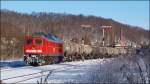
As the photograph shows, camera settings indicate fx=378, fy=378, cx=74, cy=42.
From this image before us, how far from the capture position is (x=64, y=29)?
72.1 metres

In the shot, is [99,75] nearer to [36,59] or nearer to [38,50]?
[36,59]

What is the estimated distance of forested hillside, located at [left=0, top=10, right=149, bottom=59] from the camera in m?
38.7

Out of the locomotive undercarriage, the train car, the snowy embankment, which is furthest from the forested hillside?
the snowy embankment

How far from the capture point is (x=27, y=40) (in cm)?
3925

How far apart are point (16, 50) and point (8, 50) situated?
2.36 meters

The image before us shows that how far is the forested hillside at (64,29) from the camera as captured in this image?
38.7m

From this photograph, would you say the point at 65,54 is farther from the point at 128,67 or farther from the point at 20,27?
the point at 20,27

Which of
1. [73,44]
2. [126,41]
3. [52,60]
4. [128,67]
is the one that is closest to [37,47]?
[52,60]

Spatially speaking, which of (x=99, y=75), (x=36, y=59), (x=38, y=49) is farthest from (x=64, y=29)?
(x=99, y=75)

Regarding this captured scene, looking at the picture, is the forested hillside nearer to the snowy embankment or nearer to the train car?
the train car

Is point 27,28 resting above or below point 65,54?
above

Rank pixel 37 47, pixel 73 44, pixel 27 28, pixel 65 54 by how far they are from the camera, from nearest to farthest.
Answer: pixel 37 47 → pixel 65 54 → pixel 73 44 → pixel 27 28

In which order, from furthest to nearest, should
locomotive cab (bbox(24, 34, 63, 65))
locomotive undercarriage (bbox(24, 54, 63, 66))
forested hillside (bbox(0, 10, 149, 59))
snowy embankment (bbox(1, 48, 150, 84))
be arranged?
forested hillside (bbox(0, 10, 149, 59)), locomotive cab (bbox(24, 34, 63, 65)), locomotive undercarriage (bbox(24, 54, 63, 66)), snowy embankment (bbox(1, 48, 150, 84))

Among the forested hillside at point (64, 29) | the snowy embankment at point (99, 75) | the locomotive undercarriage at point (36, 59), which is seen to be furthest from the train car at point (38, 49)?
the snowy embankment at point (99, 75)
